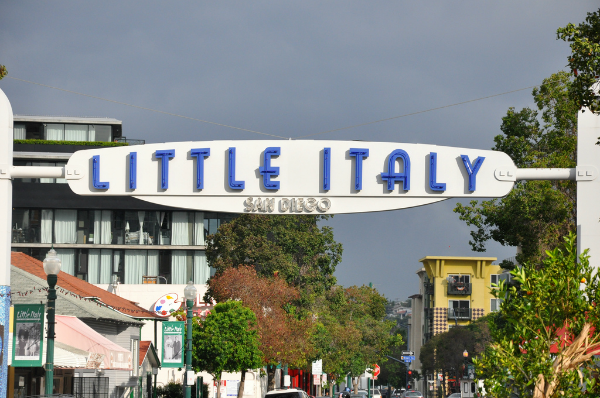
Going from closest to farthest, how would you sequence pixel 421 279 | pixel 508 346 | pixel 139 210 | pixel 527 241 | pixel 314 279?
pixel 508 346
pixel 527 241
pixel 314 279
pixel 139 210
pixel 421 279

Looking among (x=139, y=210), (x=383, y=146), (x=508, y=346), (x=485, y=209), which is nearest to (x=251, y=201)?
(x=383, y=146)

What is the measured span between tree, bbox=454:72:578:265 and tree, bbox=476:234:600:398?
1896 centimetres

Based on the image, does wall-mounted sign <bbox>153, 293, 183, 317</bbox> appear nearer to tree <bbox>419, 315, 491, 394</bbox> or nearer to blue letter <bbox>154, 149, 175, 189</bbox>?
tree <bbox>419, 315, 491, 394</bbox>

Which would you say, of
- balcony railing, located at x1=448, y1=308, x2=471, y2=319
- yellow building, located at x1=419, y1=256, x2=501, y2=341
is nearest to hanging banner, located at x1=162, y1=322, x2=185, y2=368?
yellow building, located at x1=419, y1=256, x2=501, y2=341

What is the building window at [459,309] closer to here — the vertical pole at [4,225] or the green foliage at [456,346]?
the green foliage at [456,346]

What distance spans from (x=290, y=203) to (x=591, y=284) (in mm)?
5293

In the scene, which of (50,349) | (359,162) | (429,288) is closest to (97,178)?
(359,162)

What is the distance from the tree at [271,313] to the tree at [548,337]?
116 ft

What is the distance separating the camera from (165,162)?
1239cm

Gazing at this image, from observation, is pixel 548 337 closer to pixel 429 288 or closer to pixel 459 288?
pixel 459 288

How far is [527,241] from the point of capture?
2938cm

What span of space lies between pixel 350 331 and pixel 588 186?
51978 mm

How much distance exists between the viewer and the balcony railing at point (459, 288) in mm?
111688

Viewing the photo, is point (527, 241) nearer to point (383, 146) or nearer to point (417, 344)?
point (383, 146)
